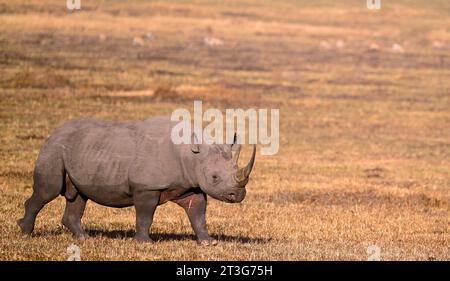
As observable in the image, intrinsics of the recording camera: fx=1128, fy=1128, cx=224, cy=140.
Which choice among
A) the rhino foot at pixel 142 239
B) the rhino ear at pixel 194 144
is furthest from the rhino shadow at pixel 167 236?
the rhino ear at pixel 194 144

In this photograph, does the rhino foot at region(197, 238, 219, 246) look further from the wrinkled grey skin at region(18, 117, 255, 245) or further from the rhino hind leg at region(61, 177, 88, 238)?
the rhino hind leg at region(61, 177, 88, 238)

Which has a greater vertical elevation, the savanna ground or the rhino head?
the rhino head

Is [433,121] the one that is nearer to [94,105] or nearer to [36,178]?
[94,105]

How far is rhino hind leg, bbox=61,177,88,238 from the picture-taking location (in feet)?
49.6

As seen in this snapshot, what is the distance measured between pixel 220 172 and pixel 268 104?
26.6 meters

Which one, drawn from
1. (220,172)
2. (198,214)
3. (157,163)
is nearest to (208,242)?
(198,214)

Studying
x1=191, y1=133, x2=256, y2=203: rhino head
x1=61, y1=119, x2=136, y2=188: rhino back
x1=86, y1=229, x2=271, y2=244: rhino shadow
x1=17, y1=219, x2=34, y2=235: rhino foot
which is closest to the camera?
x1=191, y1=133, x2=256, y2=203: rhino head

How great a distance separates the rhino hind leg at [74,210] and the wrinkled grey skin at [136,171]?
1 centimetres

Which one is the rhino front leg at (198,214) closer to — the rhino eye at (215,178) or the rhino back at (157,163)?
the rhino back at (157,163)

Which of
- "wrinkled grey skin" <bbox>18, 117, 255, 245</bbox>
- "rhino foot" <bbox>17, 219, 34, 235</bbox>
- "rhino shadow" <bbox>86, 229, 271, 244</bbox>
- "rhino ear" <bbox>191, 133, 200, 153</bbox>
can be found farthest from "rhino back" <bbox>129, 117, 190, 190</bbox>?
"rhino foot" <bbox>17, 219, 34, 235</bbox>

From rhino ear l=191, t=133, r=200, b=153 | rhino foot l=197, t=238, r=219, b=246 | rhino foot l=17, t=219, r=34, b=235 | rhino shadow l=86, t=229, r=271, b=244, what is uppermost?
rhino ear l=191, t=133, r=200, b=153

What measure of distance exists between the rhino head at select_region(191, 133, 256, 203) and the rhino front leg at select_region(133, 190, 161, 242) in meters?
0.63

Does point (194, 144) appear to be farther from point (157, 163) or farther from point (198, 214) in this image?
point (198, 214)

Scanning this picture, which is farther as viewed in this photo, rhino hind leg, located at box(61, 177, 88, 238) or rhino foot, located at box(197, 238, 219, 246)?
rhino hind leg, located at box(61, 177, 88, 238)
